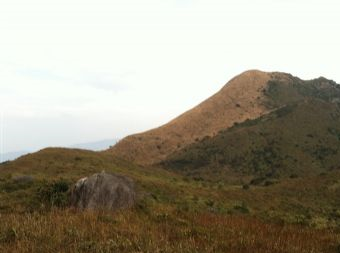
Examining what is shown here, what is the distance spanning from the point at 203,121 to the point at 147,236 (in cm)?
10447

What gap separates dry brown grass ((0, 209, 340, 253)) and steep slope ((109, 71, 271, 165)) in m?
80.9

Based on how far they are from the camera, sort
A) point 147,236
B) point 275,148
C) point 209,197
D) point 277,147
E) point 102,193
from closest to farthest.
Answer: point 147,236, point 102,193, point 209,197, point 275,148, point 277,147

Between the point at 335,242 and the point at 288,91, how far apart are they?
12606cm

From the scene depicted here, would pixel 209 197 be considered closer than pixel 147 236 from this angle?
No

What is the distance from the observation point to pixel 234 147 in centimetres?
8525

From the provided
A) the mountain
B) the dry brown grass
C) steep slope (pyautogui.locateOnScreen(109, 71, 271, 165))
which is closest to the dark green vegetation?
the dry brown grass

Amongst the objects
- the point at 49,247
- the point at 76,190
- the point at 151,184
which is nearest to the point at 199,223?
the point at 49,247

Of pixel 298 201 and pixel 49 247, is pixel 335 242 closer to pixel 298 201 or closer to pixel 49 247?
pixel 49 247

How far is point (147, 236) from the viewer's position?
336 inches

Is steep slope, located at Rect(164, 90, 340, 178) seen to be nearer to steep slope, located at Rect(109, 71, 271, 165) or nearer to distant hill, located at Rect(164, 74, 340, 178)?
distant hill, located at Rect(164, 74, 340, 178)

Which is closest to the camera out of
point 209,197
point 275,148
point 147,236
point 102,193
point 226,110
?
point 147,236

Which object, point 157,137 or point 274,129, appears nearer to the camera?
point 274,129

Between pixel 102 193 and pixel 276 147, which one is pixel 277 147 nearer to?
pixel 276 147

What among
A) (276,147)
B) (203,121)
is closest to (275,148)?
(276,147)
